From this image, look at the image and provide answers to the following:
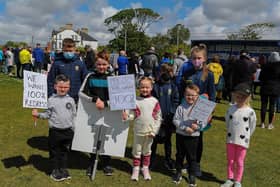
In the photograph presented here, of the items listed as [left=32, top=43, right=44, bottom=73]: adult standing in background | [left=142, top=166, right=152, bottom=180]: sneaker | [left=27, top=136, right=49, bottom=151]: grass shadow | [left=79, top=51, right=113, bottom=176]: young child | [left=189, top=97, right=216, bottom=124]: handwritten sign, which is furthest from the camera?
[left=32, top=43, right=44, bottom=73]: adult standing in background

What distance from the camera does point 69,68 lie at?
16.0ft

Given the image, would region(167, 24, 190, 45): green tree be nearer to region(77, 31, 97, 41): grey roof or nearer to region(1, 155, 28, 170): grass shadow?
region(77, 31, 97, 41): grey roof

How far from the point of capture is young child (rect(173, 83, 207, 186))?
14.0ft

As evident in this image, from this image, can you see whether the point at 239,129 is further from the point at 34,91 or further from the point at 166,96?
the point at 34,91

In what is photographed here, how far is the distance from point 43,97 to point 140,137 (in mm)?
1491

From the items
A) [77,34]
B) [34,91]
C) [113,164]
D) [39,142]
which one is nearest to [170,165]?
[113,164]

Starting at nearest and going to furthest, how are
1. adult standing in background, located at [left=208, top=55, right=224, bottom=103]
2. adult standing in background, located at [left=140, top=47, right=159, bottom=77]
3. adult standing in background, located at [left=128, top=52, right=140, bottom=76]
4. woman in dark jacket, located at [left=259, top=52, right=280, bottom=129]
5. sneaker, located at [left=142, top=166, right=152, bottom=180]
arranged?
1. sneaker, located at [left=142, top=166, right=152, bottom=180]
2. woman in dark jacket, located at [left=259, top=52, right=280, bottom=129]
3. adult standing in background, located at [left=208, top=55, right=224, bottom=103]
4. adult standing in background, located at [left=140, top=47, right=159, bottom=77]
5. adult standing in background, located at [left=128, top=52, right=140, bottom=76]

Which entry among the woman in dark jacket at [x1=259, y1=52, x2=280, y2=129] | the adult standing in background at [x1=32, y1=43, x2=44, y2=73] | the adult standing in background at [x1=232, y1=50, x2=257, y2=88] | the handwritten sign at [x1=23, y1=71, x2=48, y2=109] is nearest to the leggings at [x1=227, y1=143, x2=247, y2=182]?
the handwritten sign at [x1=23, y1=71, x2=48, y2=109]

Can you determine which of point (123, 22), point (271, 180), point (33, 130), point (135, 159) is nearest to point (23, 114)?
point (33, 130)

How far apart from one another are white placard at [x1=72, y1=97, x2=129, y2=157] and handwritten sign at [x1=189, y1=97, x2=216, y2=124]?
1032mm

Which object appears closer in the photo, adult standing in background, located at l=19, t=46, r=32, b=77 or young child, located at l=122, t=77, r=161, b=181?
young child, located at l=122, t=77, r=161, b=181

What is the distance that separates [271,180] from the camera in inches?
191

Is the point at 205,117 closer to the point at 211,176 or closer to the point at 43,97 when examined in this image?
the point at 211,176

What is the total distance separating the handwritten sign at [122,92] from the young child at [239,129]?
1.36 metres
